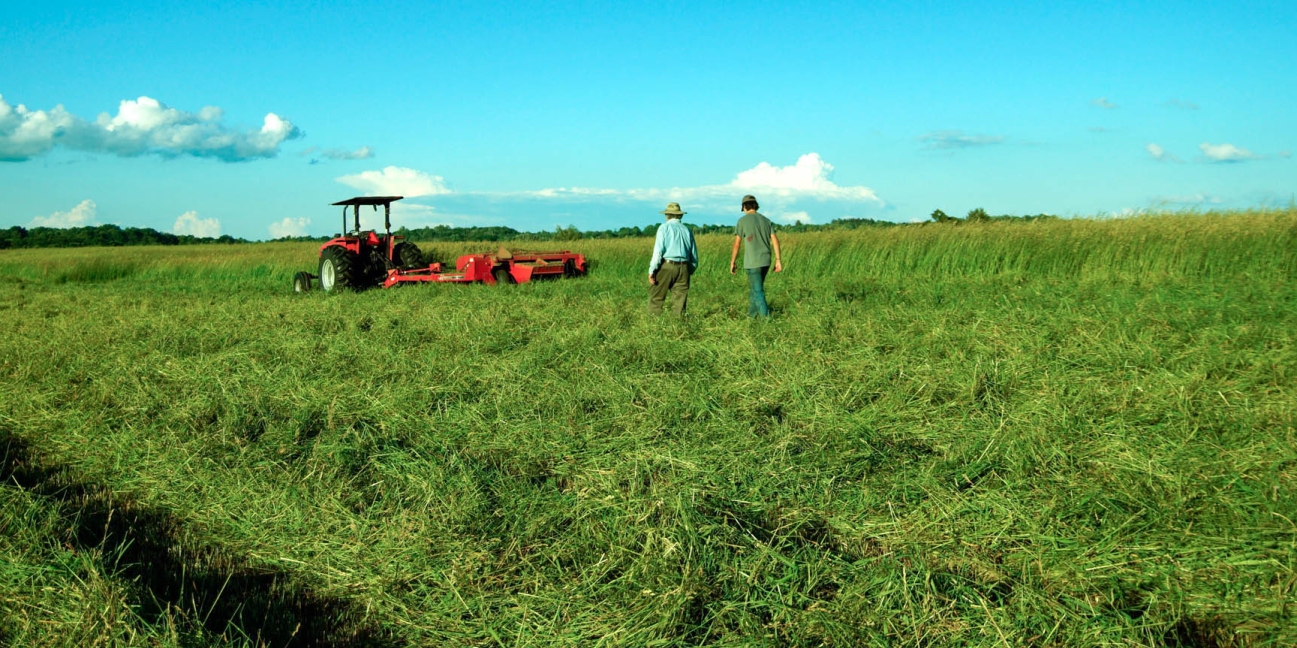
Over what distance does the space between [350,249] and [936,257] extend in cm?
1122

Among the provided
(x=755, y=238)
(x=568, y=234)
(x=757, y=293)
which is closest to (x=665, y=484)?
(x=757, y=293)

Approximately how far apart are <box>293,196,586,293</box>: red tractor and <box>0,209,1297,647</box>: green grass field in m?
6.15

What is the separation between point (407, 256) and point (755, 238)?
26.7 feet

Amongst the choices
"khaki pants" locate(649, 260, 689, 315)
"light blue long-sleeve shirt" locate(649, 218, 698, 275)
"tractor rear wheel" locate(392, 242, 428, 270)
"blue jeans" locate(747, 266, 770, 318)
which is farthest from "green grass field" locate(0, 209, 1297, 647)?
"tractor rear wheel" locate(392, 242, 428, 270)

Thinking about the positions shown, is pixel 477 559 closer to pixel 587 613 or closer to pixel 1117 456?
pixel 587 613

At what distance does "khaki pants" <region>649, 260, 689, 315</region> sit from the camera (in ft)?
32.6

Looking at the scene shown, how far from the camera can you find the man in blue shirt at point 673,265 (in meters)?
9.89

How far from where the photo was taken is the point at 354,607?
299 cm

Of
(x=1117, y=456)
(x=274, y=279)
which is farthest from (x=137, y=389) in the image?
(x=274, y=279)

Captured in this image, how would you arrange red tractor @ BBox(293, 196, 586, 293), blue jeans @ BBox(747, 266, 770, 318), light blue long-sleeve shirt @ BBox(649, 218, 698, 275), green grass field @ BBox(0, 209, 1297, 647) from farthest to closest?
red tractor @ BBox(293, 196, 586, 293), light blue long-sleeve shirt @ BBox(649, 218, 698, 275), blue jeans @ BBox(747, 266, 770, 318), green grass field @ BBox(0, 209, 1297, 647)

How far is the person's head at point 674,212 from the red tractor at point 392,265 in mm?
5347

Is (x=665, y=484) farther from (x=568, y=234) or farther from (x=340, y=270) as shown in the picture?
(x=568, y=234)

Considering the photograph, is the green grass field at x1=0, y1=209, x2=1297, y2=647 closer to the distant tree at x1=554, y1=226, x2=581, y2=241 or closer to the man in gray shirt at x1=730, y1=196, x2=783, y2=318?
the man in gray shirt at x1=730, y1=196, x2=783, y2=318

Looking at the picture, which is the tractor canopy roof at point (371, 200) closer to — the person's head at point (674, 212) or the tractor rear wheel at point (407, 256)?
the tractor rear wheel at point (407, 256)
